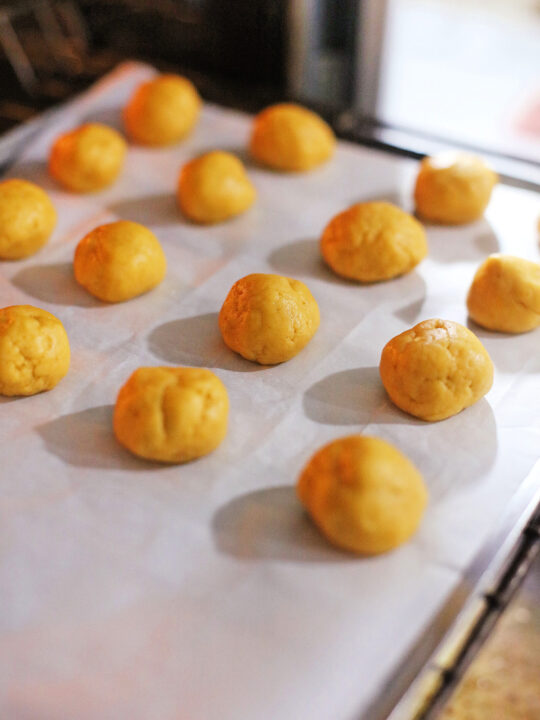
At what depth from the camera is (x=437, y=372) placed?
1.47m

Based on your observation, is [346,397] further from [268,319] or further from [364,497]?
[364,497]

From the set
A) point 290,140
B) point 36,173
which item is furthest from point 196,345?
point 36,173

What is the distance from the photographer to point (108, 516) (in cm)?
133

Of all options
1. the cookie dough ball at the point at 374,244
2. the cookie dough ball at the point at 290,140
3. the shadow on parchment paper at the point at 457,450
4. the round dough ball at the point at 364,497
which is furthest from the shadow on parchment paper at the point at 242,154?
the round dough ball at the point at 364,497

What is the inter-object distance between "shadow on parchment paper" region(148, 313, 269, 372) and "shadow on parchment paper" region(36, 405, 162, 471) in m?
0.22

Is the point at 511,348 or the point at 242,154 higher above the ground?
the point at 242,154

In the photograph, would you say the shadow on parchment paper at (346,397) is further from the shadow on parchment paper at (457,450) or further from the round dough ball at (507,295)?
the round dough ball at (507,295)

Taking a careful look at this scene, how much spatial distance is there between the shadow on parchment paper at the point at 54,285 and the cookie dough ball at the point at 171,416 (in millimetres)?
448

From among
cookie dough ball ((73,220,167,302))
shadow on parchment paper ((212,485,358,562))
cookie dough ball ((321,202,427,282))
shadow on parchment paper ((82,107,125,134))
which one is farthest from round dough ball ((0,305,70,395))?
shadow on parchment paper ((82,107,125,134))

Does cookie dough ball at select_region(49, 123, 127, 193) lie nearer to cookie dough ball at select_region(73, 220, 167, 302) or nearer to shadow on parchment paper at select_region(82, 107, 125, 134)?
shadow on parchment paper at select_region(82, 107, 125, 134)

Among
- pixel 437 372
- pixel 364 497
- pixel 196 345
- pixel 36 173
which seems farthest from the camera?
pixel 36 173

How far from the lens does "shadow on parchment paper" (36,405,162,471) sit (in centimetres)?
143

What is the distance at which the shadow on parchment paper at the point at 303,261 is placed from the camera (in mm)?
1870

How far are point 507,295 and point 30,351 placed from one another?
112 cm
